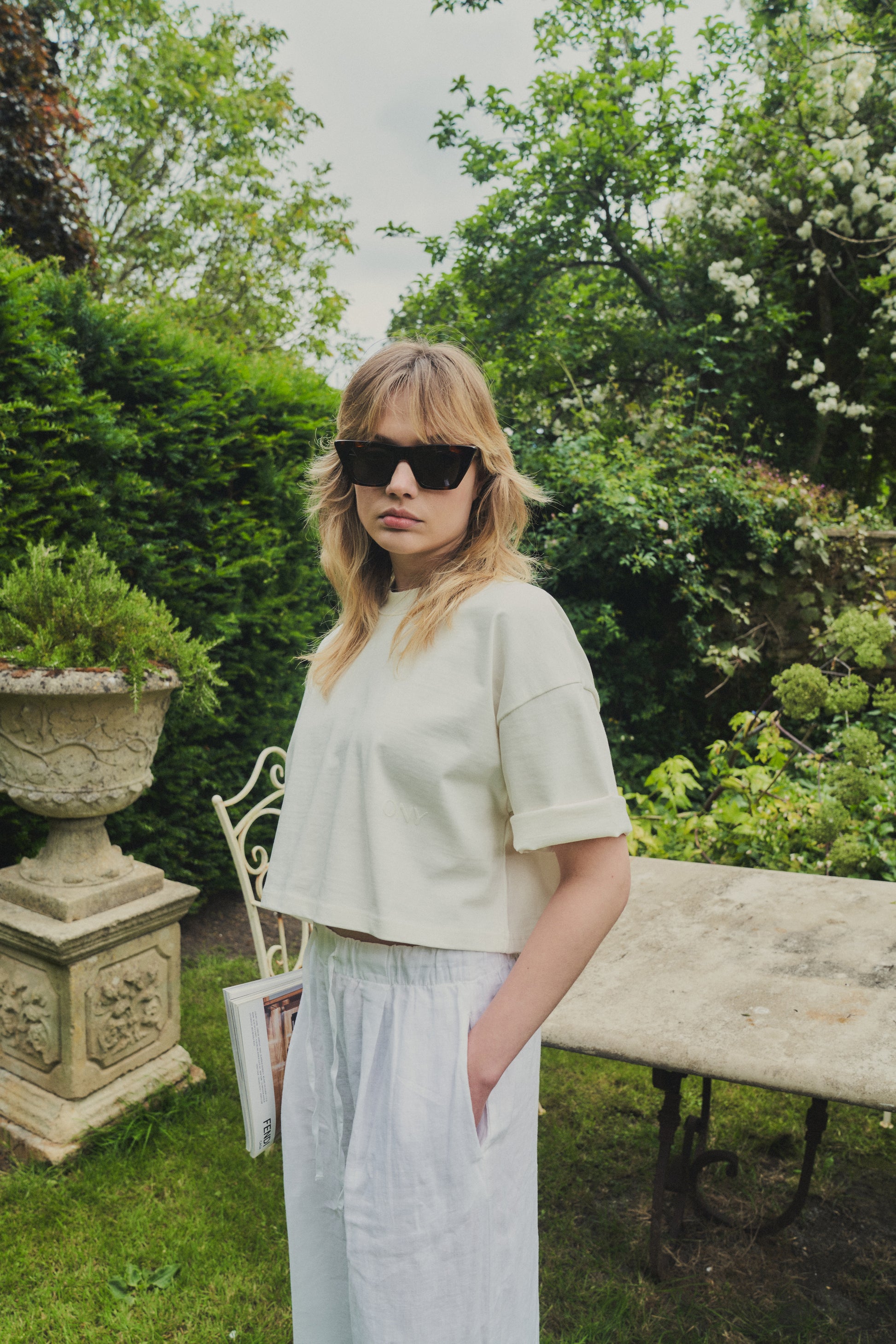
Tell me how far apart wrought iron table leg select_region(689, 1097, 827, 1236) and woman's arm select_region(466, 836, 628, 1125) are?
4.72ft

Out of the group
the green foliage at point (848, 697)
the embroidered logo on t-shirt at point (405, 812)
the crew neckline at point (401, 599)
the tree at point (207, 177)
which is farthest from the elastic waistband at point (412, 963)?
the tree at point (207, 177)

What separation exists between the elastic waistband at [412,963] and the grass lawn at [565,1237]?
1.43m

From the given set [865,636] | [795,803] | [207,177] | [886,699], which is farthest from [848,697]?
[207,177]

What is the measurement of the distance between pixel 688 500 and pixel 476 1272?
535cm

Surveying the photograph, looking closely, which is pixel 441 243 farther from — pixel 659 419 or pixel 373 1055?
pixel 373 1055

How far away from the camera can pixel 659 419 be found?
6.68m

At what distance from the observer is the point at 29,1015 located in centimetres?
258

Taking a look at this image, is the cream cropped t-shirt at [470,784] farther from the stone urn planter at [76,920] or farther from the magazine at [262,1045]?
the stone urn planter at [76,920]

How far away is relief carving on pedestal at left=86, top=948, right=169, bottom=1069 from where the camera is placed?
2.60m

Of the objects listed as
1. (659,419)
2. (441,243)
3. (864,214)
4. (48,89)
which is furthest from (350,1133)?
(48,89)

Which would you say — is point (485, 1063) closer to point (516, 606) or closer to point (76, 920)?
point (516, 606)

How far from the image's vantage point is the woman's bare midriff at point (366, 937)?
1.03 metres

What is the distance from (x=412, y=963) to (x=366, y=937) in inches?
3.4

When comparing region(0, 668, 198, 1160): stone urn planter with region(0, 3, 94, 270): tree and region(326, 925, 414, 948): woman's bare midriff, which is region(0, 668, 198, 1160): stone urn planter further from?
region(0, 3, 94, 270): tree
